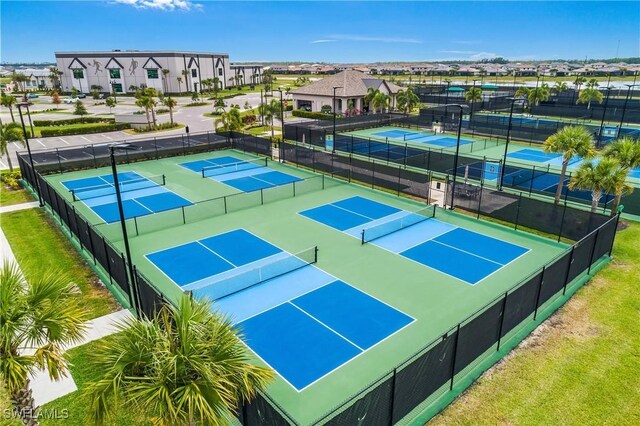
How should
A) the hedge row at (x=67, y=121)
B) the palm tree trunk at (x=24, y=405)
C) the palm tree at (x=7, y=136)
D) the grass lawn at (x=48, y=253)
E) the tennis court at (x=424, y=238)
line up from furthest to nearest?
the hedge row at (x=67, y=121), the palm tree at (x=7, y=136), the tennis court at (x=424, y=238), the grass lawn at (x=48, y=253), the palm tree trunk at (x=24, y=405)

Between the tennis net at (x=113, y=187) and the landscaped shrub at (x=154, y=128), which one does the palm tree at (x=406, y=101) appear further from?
the tennis net at (x=113, y=187)

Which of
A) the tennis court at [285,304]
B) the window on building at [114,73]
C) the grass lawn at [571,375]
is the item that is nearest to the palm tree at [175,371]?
the tennis court at [285,304]

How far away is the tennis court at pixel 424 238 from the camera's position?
56.9 feet

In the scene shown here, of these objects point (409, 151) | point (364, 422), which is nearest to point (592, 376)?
point (364, 422)

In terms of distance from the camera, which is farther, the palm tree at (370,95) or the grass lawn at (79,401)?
the palm tree at (370,95)

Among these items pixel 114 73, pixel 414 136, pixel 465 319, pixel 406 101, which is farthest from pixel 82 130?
pixel 114 73

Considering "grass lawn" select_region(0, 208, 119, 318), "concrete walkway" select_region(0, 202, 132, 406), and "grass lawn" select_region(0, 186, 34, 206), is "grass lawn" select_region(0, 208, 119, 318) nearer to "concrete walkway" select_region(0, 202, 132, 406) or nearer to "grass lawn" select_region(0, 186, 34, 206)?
"concrete walkway" select_region(0, 202, 132, 406)

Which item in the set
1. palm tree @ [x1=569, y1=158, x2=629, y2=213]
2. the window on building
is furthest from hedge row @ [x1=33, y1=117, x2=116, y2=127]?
palm tree @ [x1=569, y1=158, x2=629, y2=213]

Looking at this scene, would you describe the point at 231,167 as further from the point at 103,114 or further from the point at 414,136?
the point at 103,114

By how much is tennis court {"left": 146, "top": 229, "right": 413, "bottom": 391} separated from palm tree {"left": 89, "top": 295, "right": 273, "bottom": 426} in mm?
3028

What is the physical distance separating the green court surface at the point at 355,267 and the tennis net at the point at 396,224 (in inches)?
24.4

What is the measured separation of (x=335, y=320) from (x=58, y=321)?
27.4 ft

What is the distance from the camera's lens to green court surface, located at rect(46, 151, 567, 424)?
11.0 metres

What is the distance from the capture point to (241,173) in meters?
32.2
